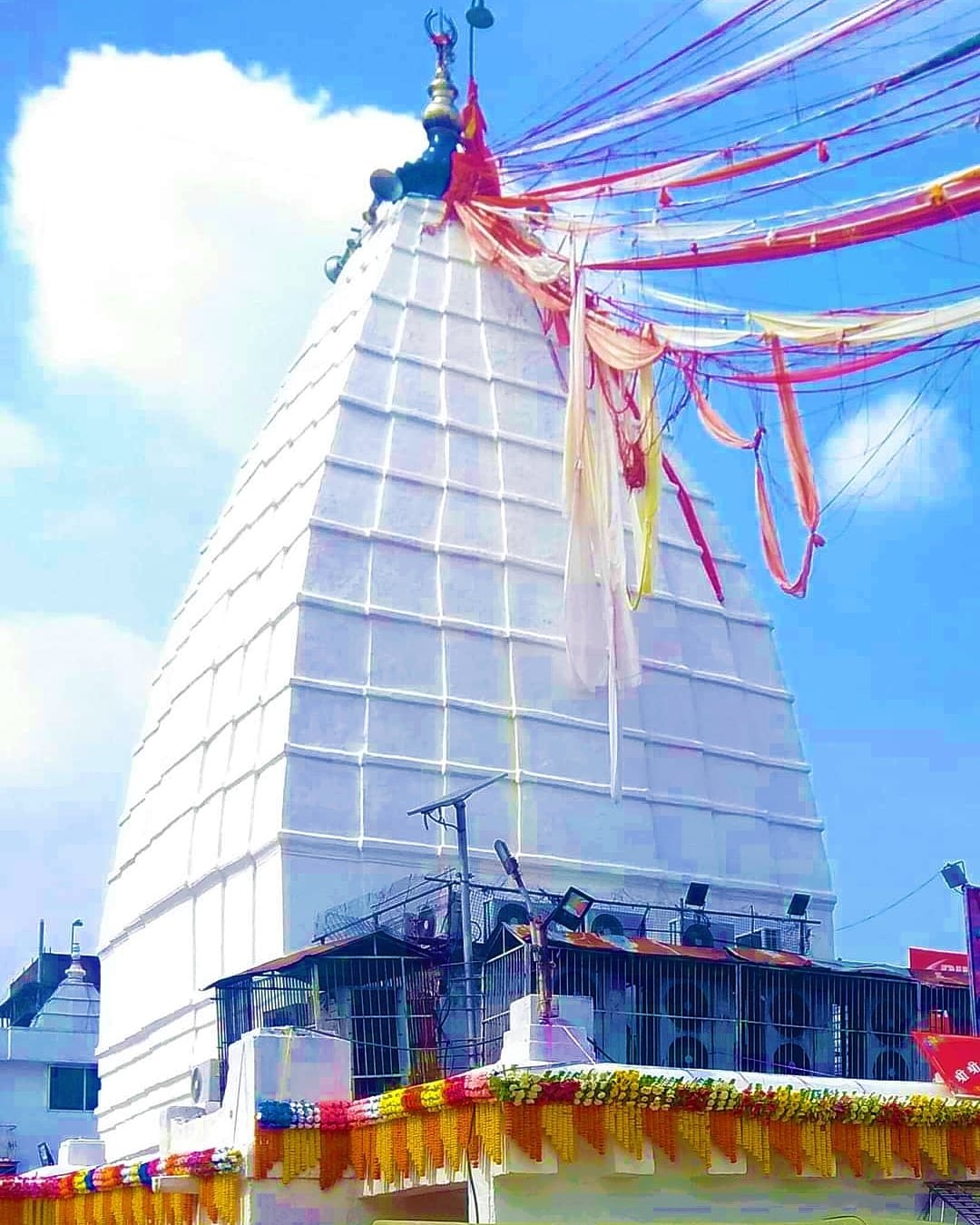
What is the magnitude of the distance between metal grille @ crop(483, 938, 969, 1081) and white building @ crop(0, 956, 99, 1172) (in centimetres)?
2116

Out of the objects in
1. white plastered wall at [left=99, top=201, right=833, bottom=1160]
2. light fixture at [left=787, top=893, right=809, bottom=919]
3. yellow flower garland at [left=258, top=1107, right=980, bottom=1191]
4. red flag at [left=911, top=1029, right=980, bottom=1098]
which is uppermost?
white plastered wall at [left=99, top=201, right=833, bottom=1160]

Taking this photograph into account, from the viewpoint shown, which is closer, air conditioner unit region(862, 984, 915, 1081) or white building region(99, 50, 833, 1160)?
air conditioner unit region(862, 984, 915, 1081)

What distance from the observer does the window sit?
43781 mm

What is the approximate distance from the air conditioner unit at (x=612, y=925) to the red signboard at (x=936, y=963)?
4.15 metres

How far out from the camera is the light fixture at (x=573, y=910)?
25.5m

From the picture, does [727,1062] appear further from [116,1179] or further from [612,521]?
[612,521]

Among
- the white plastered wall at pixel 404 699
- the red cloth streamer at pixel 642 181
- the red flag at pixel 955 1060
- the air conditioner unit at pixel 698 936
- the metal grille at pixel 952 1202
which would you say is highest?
the red cloth streamer at pixel 642 181

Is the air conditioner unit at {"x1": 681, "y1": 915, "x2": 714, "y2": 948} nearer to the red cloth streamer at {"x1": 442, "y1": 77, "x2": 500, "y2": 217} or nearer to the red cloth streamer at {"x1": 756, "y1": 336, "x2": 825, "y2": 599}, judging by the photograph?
the red cloth streamer at {"x1": 756, "y1": 336, "x2": 825, "y2": 599}

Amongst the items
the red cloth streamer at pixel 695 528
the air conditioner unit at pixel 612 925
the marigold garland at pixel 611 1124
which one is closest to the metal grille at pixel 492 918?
the air conditioner unit at pixel 612 925

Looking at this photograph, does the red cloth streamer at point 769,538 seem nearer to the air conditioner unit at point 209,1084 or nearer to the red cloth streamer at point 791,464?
the red cloth streamer at point 791,464

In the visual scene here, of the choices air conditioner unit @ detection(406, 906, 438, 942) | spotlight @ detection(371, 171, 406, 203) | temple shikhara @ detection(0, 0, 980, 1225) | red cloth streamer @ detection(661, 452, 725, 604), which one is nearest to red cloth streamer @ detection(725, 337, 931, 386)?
temple shikhara @ detection(0, 0, 980, 1225)

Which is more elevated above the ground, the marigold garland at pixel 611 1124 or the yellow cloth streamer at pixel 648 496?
the yellow cloth streamer at pixel 648 496

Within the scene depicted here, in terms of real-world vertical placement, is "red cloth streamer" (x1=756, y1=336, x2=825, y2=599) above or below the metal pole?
above

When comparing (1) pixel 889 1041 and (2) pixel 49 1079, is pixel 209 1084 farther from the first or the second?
(2) pixel 49 1079
